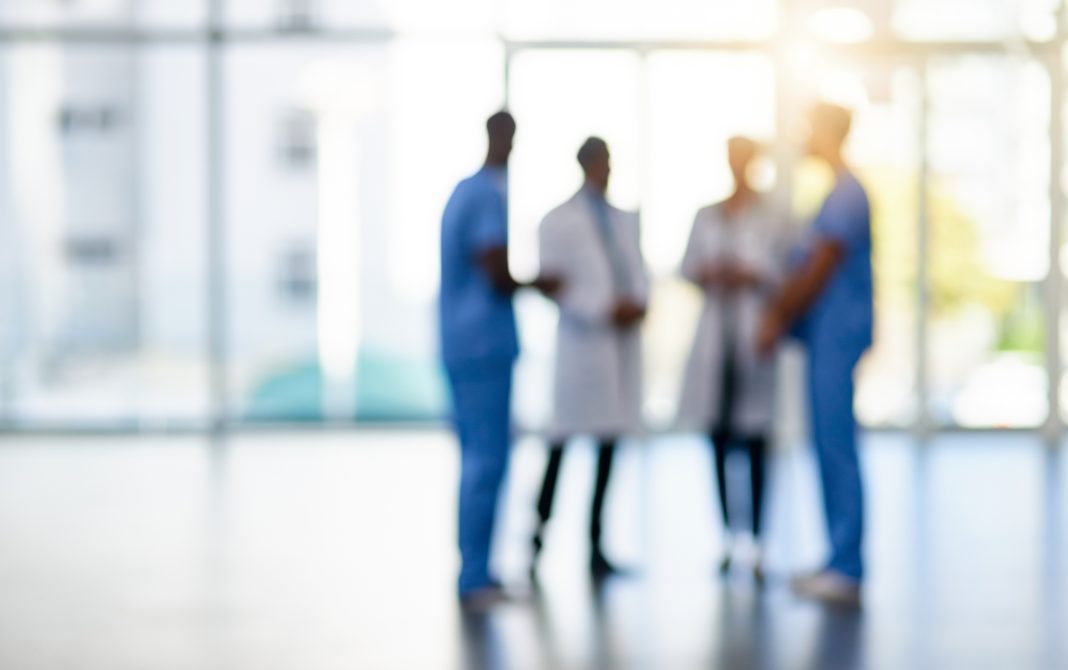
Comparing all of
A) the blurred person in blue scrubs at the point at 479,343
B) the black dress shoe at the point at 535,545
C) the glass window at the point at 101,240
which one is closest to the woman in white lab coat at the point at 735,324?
the black dress shoe at the point at 535,545

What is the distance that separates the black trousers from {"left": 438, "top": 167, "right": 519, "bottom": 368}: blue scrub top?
24.8 inches

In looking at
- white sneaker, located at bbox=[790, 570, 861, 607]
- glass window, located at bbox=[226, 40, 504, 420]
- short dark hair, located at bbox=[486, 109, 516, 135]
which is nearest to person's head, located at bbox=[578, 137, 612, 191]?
short dark hair, located at bbox=[486, 109, 516, 135]

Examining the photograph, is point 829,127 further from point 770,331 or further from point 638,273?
point 638,273

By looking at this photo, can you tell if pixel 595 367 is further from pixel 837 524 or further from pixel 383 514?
pixel 383 514

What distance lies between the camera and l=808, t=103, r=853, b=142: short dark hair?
4887 mm

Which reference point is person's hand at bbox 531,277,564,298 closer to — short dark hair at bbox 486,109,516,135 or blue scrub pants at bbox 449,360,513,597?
blue scrub pants at bbox 449,360,513,597

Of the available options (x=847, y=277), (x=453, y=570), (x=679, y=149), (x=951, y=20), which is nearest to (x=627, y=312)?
(x=847, y=277)

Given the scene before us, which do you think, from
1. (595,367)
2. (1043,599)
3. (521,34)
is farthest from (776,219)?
A: (521,34)

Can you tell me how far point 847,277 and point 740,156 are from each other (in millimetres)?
671

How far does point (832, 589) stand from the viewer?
484 cm

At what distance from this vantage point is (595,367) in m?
5.27

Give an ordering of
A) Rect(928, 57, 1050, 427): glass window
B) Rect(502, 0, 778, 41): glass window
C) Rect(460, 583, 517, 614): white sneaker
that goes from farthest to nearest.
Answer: Rect(928, 57, 1050, 427): glass window
Rect(502, 0, 778, 41): glass window
Rect(460, 583, 517, 614): white sneaker

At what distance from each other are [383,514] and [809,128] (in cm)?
260

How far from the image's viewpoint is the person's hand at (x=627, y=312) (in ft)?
17.2
